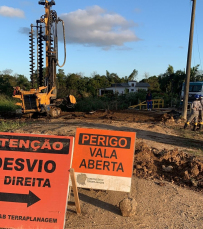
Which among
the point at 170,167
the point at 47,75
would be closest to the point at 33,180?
the point at 170,167

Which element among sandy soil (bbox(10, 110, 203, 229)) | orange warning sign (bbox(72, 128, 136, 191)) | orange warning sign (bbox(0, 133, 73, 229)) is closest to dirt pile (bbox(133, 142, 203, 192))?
sandy soil (bbox(10, 110, 203, 229))

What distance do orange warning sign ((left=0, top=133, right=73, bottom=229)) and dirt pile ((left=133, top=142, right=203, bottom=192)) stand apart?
8.53 feet

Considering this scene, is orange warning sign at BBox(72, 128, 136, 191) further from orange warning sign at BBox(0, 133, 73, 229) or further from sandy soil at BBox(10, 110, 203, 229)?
orange warning sign at BBox(0, 133, 73, 229)

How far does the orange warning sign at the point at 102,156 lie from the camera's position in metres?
4.98

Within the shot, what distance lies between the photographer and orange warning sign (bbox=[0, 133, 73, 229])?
12.5 ft

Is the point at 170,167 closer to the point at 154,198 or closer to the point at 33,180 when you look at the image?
the point at 154,198

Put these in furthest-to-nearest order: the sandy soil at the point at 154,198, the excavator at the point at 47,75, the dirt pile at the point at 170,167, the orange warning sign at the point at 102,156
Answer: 1. the excavator at the point at 47,75
2. the dirt pile at the point at 170,167
3. the orange warning sign at the point at 102,156
4. the sandy soil at the point at 154,198

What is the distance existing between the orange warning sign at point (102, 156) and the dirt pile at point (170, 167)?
1268 mm

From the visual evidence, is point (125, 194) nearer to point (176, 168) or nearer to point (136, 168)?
point (136, 168)

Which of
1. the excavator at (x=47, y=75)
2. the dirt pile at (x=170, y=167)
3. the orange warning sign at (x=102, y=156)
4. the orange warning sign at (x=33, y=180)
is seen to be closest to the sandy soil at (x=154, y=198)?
the dirt pile at (x=170, y=167)

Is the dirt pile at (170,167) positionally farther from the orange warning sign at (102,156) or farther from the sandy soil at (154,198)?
the orange warning sign at (102,156)

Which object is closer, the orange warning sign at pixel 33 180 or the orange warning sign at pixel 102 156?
the orange warning sign at pixel 33 180

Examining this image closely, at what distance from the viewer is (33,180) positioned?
3.97 m

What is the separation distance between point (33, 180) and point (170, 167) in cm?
357
